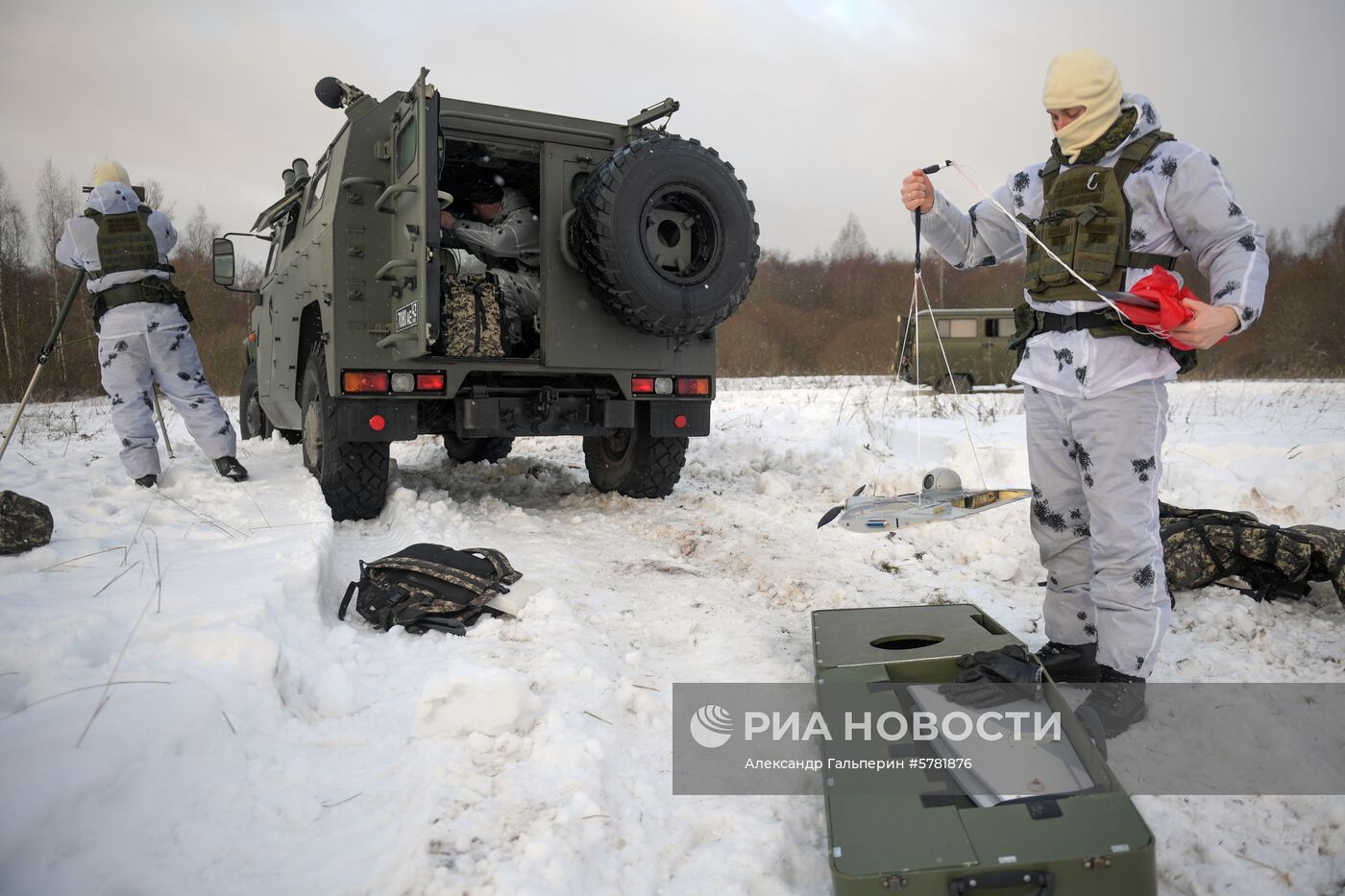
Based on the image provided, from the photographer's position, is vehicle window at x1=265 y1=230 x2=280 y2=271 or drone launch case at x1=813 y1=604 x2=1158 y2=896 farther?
vehicle window at x1=265 y1=230 x2=280 y2=271

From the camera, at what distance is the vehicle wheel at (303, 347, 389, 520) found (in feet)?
16.0

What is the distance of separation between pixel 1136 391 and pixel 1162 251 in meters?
0.47

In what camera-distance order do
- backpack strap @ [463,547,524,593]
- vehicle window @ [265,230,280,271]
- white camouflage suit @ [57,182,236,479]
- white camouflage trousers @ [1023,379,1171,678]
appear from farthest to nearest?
1. vehicle window @ [265,230,280,271]
2. white camouflage suit @ [57,182,236,479]
3. backpack strap @ [463,547,524,593]
4. white camouflage trousers @ [1023,379,1171,678]

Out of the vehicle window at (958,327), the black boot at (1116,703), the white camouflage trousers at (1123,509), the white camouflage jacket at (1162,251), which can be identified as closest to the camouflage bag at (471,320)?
the white camouflage jacket at (1162,251)

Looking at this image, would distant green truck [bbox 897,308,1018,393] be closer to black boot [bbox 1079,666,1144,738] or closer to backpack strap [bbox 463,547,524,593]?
backpack strap [bbox 463,547,524,593]

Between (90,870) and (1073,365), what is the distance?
113 inches

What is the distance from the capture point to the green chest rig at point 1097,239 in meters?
2.46

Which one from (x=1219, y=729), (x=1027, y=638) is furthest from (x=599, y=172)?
(x=1219, y=729)

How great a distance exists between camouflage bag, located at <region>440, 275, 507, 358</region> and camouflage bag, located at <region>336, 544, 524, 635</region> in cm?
185

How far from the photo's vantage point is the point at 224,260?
6.48m

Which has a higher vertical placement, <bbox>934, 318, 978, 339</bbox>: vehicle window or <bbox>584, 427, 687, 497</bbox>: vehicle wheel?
<bbox>934, 318, 978, 339</bbox>: vehicle window

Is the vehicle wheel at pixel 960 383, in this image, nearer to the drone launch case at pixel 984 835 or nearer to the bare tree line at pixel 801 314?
the bare tree line at pixel 801 314

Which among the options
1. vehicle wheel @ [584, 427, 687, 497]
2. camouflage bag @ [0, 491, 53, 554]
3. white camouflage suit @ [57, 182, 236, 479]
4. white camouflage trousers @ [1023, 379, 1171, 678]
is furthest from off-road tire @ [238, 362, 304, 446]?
white camouflage trousers @ [1023, 379, 1171, 678]

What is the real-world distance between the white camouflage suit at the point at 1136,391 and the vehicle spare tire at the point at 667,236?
245 centimetres
